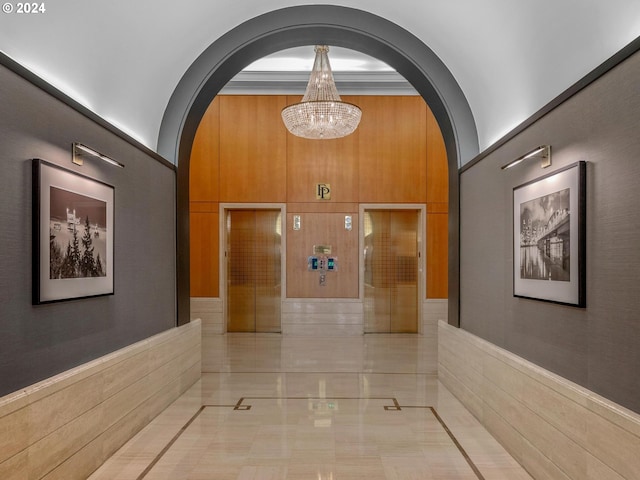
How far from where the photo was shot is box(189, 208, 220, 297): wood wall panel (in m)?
10.0

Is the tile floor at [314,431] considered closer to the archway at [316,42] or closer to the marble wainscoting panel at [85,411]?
the marble wainscoting panel at [85,411]

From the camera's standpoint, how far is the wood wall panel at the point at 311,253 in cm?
996

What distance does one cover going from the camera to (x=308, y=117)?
7.64 metres

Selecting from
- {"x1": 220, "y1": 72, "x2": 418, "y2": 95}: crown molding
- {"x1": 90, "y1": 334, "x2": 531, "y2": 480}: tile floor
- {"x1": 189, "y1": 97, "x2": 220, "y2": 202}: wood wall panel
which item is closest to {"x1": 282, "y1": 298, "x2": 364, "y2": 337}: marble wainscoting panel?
{"x1": 90, "y1": 334, "x2": 531, "y2": 480}: tile floor

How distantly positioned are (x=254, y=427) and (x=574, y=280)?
9.66 ft

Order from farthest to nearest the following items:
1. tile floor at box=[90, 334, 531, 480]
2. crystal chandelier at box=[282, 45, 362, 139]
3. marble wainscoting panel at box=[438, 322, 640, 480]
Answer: crystal chandelier at box=[282, 45, 362, 139] < tile floor at box=[90, 334, 531, 480] < marble wainscoting panel at box=[438, 322, 640, 480]

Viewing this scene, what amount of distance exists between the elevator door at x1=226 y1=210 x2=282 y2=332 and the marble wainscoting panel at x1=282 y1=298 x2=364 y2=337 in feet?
1.89

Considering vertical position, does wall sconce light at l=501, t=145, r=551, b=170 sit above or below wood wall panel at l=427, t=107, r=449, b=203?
below

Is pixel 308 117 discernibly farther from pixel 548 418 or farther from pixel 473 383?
pixel 548 418

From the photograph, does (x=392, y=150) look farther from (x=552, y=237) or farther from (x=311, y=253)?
(x=552, y=237)

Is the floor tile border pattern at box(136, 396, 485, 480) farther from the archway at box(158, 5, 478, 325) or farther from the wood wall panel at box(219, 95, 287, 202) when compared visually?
the wood wall panel at box(219, 95, 287, 202)

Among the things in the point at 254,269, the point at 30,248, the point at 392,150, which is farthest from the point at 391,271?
the point at 30,248

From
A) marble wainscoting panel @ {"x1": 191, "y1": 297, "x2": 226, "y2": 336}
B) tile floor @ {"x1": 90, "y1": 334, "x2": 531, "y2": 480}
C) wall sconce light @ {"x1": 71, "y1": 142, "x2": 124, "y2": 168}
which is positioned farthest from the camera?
marble wainscoting panel @ {"x1": 191, "y1": 297, "x2": 226, "y2": 336}

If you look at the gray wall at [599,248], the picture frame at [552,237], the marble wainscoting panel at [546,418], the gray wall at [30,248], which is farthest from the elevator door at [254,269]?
the picture frame at [552,237]
